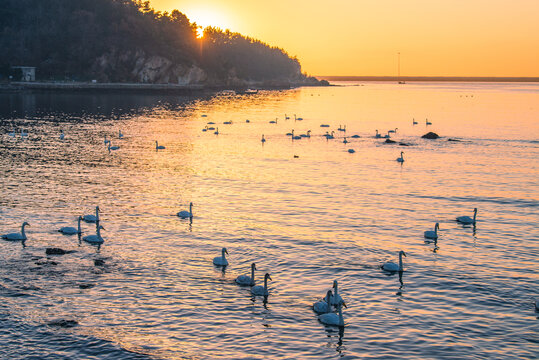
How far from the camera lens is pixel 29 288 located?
24750 millimetres

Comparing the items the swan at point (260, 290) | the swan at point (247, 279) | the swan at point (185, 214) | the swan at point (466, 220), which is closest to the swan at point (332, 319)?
the swan at point (260, 290)

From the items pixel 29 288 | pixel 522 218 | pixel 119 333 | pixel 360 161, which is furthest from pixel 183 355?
pixel 360 161

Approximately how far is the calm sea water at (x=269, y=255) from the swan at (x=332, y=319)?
47cm


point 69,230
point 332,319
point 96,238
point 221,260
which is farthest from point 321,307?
point 69,230

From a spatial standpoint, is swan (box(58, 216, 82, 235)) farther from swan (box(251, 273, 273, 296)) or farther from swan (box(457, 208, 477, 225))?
swan (box(457, 208, 477, 225))

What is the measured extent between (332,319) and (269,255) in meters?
8.43

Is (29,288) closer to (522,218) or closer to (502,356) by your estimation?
(502,356)

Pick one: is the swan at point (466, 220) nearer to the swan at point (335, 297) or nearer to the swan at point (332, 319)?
the swan at point (335, 297)

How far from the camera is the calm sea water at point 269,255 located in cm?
2111

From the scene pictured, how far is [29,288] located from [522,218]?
101 feet

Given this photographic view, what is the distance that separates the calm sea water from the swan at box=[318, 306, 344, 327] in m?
0.47

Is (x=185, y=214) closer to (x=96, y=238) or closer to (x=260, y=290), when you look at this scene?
(x=96, y=238)

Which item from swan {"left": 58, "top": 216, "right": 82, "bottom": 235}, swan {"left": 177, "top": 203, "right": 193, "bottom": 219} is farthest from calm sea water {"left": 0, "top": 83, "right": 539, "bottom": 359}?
swan {"left": 58, "top": 216, "right": 82, "bottom": 235}

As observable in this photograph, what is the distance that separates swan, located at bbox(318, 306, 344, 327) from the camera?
71.5 feet
